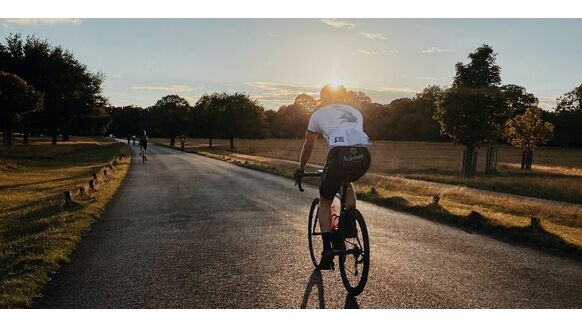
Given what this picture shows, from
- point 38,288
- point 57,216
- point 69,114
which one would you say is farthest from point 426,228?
point 69,114

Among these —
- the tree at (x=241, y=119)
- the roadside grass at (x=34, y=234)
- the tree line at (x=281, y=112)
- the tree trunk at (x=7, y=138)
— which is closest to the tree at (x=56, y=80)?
the tree line at (x=281, y=112)

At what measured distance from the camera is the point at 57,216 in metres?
10.0

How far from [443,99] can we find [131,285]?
29030 mm

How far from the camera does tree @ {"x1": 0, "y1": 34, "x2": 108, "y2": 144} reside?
5569cm

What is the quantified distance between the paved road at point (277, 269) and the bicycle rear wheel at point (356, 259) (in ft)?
0.49

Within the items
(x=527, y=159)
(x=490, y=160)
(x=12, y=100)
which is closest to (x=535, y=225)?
(x=490, y=160)

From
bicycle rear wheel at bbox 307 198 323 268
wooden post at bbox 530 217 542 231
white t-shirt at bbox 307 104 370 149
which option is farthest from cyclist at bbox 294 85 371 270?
wooden post at bbox 530 217 542 231

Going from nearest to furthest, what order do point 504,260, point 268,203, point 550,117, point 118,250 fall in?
1. point 504,260
2. point 118,250
3. point 268,203
4. point 550,117

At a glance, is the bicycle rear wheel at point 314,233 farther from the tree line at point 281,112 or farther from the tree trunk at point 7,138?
the tree trunk at point 7,138

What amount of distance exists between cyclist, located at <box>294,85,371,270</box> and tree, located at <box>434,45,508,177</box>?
26087 millimetres

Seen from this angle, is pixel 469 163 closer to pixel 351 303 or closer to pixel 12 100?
pixel 351 303

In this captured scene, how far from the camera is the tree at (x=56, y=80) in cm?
5569

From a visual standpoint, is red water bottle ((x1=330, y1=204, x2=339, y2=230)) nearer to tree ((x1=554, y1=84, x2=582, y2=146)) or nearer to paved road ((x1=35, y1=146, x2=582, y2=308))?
paved road ((x1=35, y1=146, x2=582, y2=308))
